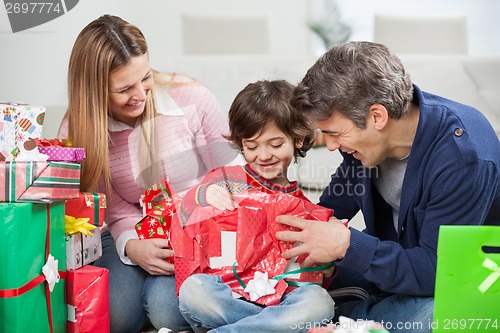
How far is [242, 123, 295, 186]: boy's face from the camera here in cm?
156

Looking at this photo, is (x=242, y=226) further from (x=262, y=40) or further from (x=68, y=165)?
(x=262, y=40)

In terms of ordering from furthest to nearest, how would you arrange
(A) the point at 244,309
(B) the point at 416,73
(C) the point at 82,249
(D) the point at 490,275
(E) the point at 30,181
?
1. (B) the point at 416,73
2. (C) the point at 82,249
3. (A) the point at 244,309
4. (E) the point at 30,181
5. (D) the point at 490,275

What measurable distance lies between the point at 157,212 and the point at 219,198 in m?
0.21

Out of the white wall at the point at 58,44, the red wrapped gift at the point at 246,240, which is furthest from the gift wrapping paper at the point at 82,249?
the white wall at the point at 58,44

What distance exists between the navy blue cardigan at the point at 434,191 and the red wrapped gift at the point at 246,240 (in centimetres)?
17

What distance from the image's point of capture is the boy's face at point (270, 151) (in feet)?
5.11

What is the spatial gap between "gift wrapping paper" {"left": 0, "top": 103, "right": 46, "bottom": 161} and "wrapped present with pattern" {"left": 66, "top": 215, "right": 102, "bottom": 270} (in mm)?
216

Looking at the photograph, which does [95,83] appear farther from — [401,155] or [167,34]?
[167,34]

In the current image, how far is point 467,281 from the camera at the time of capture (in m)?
1.17

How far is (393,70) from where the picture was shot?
4.47 ft

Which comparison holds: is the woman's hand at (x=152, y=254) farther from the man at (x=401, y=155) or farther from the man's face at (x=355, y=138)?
the man's face at (x=355, y=138)

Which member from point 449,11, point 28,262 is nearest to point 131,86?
point 28,262

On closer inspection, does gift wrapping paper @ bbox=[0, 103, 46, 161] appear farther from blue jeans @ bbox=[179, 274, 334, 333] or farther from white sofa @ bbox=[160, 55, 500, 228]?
white sofa @ bbox=[160, 55, 500, 228]

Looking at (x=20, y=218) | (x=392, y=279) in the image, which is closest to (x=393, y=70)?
(x=392, y=279)
